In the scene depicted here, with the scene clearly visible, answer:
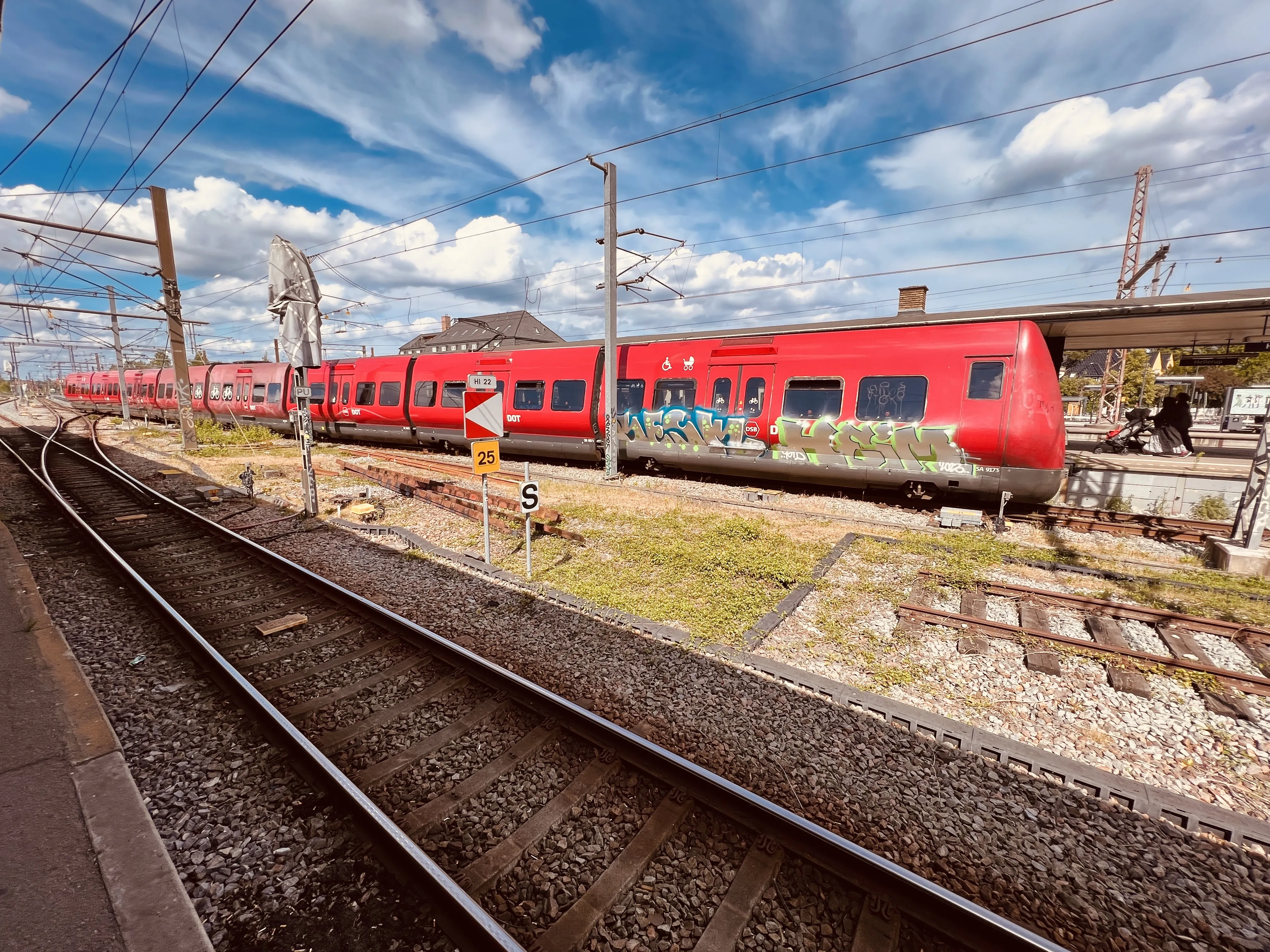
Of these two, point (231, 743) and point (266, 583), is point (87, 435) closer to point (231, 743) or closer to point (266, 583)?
point (266, 583)

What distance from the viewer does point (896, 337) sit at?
33.3 feet

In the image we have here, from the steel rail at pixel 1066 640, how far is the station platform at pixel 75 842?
631cm

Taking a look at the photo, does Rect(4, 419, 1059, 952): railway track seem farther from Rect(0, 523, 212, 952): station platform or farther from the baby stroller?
the baby stroller

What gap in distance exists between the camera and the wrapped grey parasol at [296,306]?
9734mm

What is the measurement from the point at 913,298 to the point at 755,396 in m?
12.2

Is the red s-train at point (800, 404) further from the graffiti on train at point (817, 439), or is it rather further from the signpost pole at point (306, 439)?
the signpost pole at point (306, 439)

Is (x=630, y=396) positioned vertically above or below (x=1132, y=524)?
above

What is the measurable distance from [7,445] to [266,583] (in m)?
23.1

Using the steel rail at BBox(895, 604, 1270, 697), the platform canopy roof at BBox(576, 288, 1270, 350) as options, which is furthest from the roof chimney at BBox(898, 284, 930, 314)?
the steel rail at BBox(895, 604, 1270, 697)

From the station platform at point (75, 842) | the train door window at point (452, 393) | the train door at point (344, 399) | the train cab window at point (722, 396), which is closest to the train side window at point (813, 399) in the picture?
the train cab window at point (722, 396)

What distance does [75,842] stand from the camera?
8.84ft

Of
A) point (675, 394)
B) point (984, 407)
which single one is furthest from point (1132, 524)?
point (675, 394)

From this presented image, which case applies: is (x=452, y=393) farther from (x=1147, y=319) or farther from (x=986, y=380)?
(x=1147, y=319)

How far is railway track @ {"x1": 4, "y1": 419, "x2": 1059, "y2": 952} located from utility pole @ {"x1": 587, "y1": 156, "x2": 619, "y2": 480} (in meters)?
8.77
